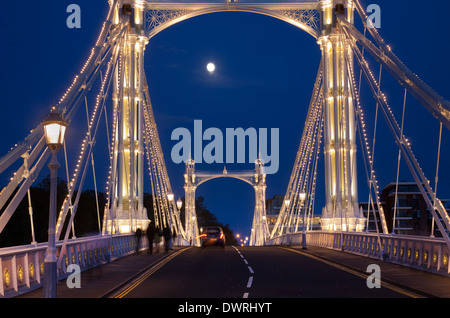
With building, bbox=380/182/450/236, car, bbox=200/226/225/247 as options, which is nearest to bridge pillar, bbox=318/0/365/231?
car, bbox=200/226/225/247

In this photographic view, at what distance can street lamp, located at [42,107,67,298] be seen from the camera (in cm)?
1284

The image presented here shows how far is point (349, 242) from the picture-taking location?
1259 inches

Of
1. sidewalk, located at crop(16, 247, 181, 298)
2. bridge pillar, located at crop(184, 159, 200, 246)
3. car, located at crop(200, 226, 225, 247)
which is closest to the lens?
sidewalk, located at crop(16, 247, 181, 298)

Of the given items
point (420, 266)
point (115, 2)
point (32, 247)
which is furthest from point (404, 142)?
point (115, 2)

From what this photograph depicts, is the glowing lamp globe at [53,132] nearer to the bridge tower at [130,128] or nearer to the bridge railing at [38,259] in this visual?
the bridge railing at [38,259]

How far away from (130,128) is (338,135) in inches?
443

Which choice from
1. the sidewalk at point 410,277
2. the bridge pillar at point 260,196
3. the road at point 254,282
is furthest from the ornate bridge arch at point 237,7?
the bridge pillar at point 260,196

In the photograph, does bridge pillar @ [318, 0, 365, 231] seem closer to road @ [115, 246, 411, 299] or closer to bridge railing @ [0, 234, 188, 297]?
road @ [115, 246, 411, 299]

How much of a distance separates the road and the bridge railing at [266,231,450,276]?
205cm

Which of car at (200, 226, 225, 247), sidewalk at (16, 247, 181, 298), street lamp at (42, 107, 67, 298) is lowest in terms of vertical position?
car at (200, 226, 225, 247)

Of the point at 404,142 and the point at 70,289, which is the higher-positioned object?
the point at 404,142

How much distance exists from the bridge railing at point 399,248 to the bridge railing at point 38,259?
10.8 meters

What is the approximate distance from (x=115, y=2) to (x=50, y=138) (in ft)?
50.4
